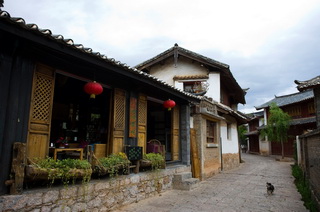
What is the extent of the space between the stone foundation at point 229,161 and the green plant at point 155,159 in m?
Answer: 6.76

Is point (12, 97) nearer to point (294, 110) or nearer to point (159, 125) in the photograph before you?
point (159, 125)

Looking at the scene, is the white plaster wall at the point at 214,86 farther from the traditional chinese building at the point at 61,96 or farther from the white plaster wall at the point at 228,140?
the traditional chinese building at the point at 61,96

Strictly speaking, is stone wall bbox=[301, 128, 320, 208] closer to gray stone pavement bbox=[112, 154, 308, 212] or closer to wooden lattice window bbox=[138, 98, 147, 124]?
gray stone pavement bbox=[112, 154, 308, 212]

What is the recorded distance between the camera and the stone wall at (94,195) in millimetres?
3730

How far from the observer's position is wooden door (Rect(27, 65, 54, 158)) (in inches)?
165

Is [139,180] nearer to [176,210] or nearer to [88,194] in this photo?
[176,210]

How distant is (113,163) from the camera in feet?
17.8

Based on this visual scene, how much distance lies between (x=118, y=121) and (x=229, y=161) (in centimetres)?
984

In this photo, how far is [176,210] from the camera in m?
5.55

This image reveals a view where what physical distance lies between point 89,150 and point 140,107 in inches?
91.6

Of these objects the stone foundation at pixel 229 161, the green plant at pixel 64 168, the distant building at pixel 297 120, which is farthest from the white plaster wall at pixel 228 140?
the green plant at pixel 64 168

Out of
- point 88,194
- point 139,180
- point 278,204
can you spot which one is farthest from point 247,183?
point 88,194

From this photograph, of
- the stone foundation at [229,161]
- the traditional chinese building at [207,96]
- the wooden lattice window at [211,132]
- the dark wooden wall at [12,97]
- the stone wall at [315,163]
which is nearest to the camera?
the dark wooden wall at [12,97]

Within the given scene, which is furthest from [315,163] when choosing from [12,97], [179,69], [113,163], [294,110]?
[294,110]
